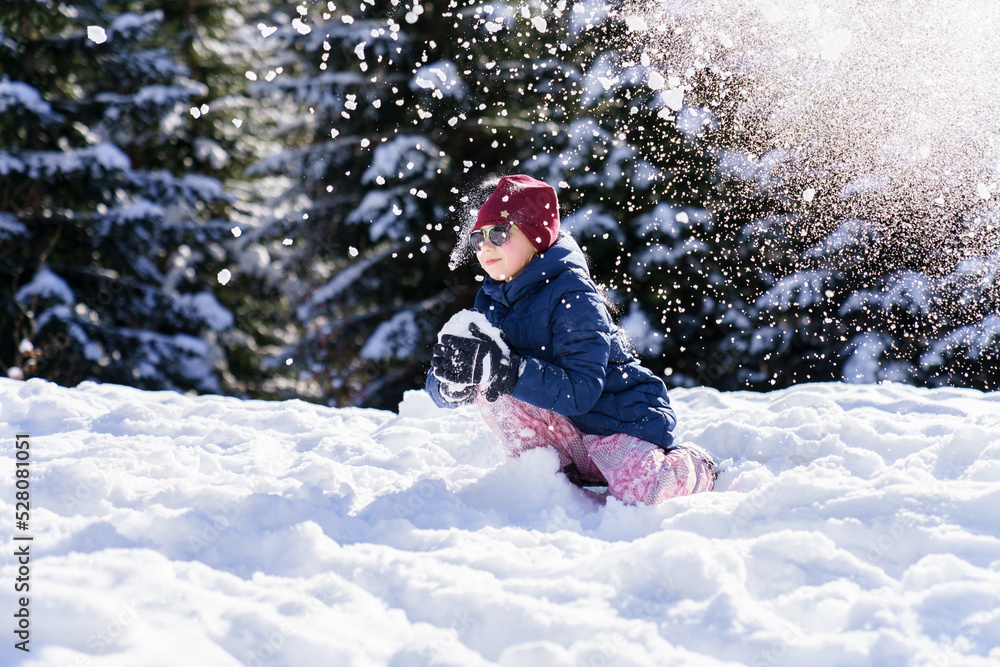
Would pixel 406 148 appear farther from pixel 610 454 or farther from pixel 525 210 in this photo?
pixel 610 454

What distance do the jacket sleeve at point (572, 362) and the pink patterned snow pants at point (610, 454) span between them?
20cm

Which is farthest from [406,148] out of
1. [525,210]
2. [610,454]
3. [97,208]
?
[610,454]

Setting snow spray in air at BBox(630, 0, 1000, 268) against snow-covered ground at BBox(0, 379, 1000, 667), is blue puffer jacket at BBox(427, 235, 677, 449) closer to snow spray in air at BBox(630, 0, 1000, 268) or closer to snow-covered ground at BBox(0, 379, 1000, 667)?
snow-covered ground at BBox(0, 379, 1000, 667)

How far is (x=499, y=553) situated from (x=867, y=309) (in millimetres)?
5224

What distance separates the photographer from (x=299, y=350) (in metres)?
7.80

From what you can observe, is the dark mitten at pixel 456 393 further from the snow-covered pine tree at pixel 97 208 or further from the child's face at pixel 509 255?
the snow-covered pine tree at pixel 97 208

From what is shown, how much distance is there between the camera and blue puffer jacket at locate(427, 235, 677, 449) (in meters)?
2.30

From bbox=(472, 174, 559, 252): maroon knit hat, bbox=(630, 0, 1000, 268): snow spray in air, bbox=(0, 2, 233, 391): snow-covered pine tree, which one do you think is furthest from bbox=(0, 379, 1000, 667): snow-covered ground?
bbox=(0, 2, 233, 391): snow-covered pine tree

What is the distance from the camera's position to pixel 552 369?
90.6 inches

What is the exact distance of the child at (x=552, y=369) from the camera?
228cm

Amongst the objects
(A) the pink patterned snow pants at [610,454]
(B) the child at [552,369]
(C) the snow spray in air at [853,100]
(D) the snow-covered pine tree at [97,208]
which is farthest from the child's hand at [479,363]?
(D) the snow-covered pine tree at [97,208]

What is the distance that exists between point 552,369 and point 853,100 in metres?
4.73

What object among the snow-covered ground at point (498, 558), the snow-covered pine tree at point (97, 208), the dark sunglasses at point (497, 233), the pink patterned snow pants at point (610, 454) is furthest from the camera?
the snow-covered pine tree at point (97, 208)

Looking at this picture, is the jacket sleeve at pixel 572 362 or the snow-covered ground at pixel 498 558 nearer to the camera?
the snow-covered ground at pixel 498 558
